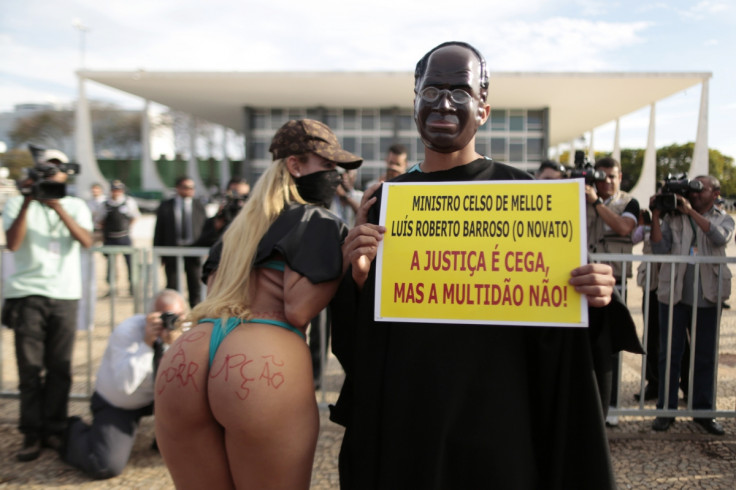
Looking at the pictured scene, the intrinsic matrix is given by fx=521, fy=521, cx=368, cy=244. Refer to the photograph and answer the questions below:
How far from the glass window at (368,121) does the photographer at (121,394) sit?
28.7 m

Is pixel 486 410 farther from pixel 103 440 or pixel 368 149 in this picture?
pixel 368 149

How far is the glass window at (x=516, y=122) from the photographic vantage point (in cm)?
3044

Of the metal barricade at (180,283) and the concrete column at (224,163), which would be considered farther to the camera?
the concrete column at (224,163)

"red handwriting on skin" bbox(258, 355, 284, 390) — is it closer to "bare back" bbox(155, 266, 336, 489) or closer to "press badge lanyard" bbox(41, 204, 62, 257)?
"bare back" bbox(155, 266, 336, 489)

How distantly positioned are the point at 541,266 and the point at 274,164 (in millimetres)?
1110

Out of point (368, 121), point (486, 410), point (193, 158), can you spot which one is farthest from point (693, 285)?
point (193, 158)

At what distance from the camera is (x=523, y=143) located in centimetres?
3008

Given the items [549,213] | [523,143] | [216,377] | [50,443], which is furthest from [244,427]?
[523,143]

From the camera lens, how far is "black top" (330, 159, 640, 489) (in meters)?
1.55

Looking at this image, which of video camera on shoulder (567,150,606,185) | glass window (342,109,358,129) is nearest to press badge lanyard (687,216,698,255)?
video camera on shoulder (567,150,606,185)

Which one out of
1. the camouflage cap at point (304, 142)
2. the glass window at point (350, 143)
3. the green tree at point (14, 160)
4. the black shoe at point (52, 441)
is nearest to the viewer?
the camouflage cap at point (304, 142)

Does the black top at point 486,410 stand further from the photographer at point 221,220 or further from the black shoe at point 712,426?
the photographer at point 221,220

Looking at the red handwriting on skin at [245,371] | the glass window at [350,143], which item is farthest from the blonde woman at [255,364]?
the glass window at [350,143]

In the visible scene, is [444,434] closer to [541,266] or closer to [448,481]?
[448,481]
